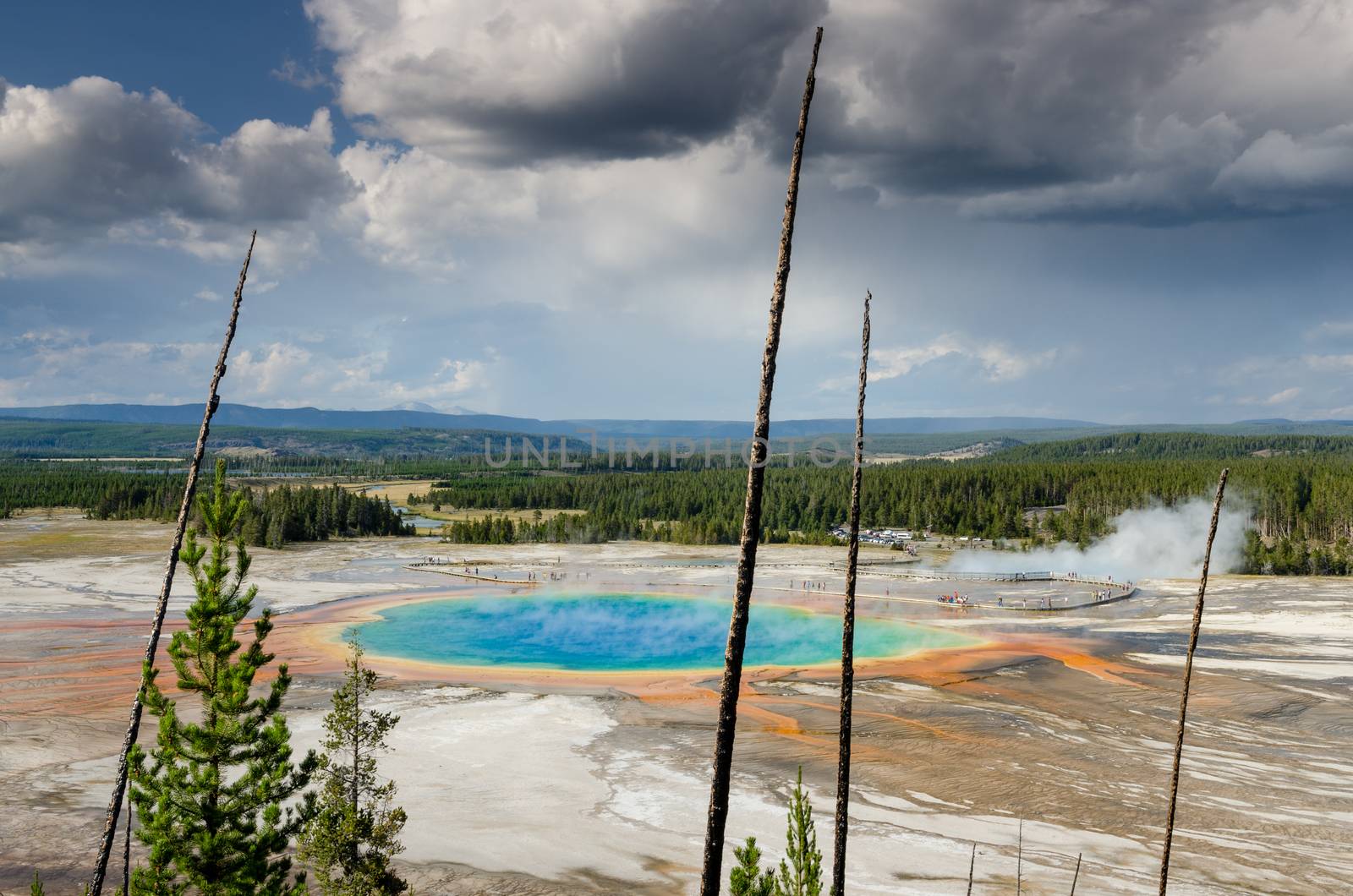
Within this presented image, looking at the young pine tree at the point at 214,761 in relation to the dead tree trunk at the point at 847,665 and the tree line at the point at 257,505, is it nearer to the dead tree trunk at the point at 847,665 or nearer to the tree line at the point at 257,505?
the dead tree trunk at the point at 847,665

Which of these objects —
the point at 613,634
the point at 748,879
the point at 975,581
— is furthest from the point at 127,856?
the point at 975,581

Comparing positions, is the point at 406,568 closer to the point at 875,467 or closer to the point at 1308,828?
the point at 1308,828

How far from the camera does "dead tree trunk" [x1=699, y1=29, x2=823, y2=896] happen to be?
7.42m

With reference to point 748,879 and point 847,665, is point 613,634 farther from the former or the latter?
point 748,879

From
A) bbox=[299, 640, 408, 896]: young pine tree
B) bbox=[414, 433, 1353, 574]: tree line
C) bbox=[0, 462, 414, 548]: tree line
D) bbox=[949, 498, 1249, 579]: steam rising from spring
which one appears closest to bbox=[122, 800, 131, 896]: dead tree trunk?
bbox=[299, 640, 408, 896]: young pine tree

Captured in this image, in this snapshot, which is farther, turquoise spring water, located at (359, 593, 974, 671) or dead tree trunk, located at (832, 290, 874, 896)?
turquoise spring water, located at (359, 593, 974, 671)

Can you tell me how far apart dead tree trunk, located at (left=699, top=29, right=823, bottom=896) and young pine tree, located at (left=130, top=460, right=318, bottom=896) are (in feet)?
26.1

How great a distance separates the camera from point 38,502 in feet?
459

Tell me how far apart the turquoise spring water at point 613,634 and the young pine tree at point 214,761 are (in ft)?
120

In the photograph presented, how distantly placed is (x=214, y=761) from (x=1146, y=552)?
339ft

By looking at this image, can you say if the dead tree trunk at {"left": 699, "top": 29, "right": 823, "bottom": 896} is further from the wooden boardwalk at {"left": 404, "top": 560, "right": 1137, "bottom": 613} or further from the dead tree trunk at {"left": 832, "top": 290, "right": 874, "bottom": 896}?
the wooden boardwalk at {"left": 404, "top": 560, "right": 1137, "bottom": 613}

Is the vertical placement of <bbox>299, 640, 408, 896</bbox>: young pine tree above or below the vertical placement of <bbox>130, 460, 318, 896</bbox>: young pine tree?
below

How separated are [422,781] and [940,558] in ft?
278

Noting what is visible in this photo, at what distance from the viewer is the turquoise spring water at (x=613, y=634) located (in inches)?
2035
